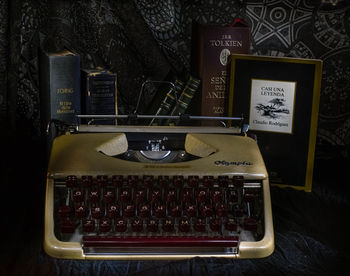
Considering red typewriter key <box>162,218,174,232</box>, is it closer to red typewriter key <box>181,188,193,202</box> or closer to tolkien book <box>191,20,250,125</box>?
red typewriter key <box>181,188,193,202</box>

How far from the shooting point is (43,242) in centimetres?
120

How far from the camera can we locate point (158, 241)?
1170 millimetres

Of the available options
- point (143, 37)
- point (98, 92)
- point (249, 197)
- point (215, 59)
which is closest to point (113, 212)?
point (249, 197)

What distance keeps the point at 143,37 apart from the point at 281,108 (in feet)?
1.96

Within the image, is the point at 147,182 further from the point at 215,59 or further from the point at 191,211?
the point at 215,59

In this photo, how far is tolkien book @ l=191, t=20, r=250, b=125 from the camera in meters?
1.71

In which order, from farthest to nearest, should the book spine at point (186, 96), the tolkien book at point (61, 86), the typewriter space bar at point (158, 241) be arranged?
1. the book spine at point (186, 96)
2. the tolkien book at point (61, 86)
3. the typewriter space bar at point (158, 241)

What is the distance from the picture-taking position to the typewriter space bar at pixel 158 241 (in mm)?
1161

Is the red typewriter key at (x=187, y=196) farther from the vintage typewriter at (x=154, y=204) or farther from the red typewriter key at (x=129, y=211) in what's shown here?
the red typewriter key at (x=129, y=211)

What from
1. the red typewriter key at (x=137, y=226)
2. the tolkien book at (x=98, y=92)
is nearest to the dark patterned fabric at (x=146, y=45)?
the tolkien book at (x=98, y=92)

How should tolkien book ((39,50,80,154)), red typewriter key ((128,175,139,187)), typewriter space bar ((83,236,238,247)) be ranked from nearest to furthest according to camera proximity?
typewriter space bar ((83,236,238,247)) < red typewriter key ((128,175,139,187)) < tolkien book ((39,50,80,154))

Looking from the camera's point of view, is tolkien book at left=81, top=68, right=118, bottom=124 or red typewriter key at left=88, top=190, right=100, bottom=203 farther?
tolkien book at left=81, top=68, right=118, bottom=124

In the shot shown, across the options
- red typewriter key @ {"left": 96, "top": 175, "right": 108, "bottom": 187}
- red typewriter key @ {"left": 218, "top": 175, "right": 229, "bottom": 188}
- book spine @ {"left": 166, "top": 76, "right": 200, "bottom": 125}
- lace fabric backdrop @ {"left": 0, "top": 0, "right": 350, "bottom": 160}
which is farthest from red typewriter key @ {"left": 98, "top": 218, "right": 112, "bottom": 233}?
lace fabric backdrop @ {"left": 0, "top": 0, "right": 350, "bottom": 160}

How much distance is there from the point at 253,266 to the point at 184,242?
177 mm
